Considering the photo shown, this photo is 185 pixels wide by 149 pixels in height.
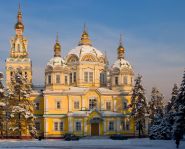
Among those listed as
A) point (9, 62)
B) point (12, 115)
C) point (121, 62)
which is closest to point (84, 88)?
point (121, 62)

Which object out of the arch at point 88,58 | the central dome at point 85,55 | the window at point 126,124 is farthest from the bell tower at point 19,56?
the window at point 126,124

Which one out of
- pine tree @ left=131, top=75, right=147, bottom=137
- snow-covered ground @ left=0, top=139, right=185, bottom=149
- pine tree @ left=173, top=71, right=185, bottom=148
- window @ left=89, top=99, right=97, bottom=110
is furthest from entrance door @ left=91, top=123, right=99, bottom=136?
pine tree @ left=173, top=71, right=185, bottom=148

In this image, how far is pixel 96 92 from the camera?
7700 centimetres

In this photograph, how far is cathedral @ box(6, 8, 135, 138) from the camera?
74.6m

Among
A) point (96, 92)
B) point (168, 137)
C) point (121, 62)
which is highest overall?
point (121, 62)

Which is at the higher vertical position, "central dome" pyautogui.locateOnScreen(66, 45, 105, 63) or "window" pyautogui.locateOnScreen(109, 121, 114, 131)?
"central dome" pyautogui.locateOnScreen(66, 45, 105, 63)

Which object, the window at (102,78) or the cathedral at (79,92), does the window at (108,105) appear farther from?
the window at (102,78)

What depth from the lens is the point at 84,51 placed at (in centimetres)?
8206

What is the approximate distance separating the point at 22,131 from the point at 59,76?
15.9 m

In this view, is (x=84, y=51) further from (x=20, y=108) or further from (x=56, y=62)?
(x=20, y=108)

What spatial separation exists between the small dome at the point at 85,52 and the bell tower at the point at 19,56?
25.9 feet

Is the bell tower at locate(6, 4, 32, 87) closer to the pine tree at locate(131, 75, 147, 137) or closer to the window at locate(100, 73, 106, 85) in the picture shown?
the window at locate(100, 73, 106, 85)

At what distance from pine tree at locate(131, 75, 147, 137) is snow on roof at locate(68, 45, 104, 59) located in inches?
553

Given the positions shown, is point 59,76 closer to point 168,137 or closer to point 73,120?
point 73,120
